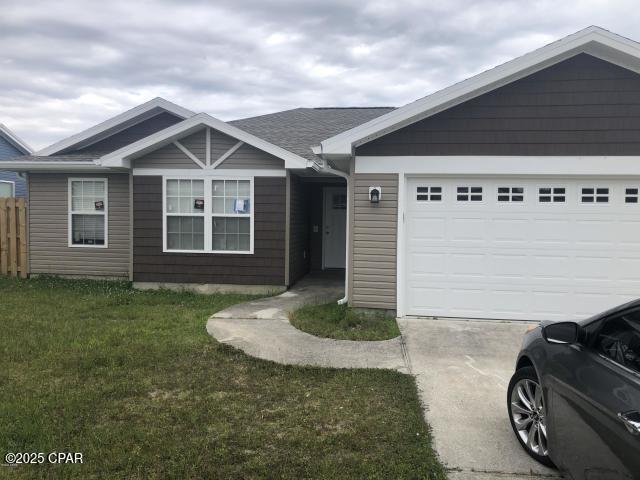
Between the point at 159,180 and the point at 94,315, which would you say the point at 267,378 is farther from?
the point at 159,180

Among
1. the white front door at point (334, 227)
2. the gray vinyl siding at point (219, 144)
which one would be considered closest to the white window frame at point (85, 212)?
the gray vinyl siding at point (219, 144)

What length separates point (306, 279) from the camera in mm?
11578

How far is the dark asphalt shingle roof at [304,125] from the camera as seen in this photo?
10.5 metres

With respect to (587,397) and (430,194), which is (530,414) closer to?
(587,397)

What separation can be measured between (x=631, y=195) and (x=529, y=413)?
5.29 meters

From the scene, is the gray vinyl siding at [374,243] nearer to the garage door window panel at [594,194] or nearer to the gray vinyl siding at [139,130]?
the garage door window panel at [594,194]

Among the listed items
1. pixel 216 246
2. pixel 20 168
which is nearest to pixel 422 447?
pixel 216 246

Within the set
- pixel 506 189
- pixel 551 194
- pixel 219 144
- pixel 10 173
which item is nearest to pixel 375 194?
pixel 506 189

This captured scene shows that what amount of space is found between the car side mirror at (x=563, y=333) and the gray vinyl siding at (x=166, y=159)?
804 cm

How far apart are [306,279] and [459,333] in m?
5.13

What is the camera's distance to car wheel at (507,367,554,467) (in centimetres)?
341

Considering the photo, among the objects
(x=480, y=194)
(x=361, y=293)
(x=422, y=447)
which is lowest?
(x=422, y=447)

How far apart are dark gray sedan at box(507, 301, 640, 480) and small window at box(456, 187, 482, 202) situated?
4324mm

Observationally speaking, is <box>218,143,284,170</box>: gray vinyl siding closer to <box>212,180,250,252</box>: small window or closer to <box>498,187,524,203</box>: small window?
<box>212,180,250,252</box>: small window
